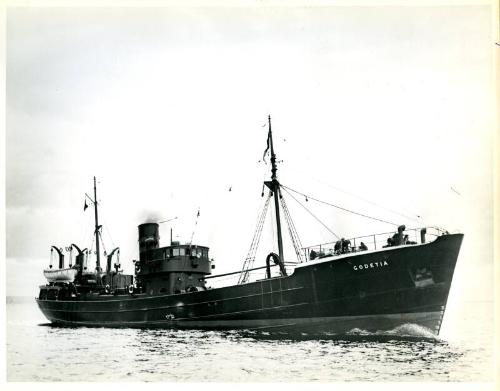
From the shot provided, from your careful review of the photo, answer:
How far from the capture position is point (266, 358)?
1588 centimetres

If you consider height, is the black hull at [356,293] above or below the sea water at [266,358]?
above

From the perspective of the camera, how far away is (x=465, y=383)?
13.2 meters

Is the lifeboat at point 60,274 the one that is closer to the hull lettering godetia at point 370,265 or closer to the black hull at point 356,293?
the black hull at point 356,293

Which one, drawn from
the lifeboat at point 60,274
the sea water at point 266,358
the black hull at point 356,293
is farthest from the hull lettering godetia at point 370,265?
the lifeboat at point 60,274

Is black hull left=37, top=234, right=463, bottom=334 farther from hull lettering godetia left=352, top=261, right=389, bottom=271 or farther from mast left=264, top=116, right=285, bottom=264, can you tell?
mast left=264, top=116, right=285, bottom=264

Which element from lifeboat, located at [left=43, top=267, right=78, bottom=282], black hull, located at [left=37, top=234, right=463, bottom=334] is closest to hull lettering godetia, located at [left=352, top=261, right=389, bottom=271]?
black hull, located at [left=37, top=234, right=463, bottom=334]

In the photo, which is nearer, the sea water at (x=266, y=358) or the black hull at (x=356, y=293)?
the sea water at (x=266, y=358)

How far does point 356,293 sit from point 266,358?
6100mm

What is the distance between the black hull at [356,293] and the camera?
2009cm

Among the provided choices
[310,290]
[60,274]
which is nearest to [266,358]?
[310,290]

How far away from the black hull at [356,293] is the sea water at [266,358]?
0.60 m

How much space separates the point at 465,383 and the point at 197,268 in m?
16.6

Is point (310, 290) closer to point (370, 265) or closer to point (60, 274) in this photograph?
point (370, 265)

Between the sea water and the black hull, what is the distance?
1.95 ft
